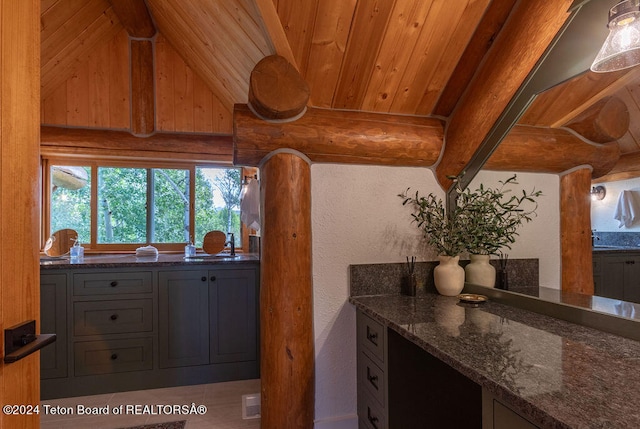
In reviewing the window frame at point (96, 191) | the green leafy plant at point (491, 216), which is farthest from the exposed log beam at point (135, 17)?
the green leafy plant at point (491, 216)

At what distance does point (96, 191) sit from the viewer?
3.67m

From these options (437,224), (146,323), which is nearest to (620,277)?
(437,224)

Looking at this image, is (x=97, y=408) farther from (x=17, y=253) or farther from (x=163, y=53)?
(x=163, y=53)

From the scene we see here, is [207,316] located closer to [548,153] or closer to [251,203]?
[251,203]

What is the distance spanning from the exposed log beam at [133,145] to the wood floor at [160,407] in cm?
234

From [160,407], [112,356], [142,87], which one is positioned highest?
[142,87]

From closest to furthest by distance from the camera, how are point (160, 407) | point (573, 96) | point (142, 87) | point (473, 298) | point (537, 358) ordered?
point (537, 358) < point (573, 96) < point (473, 298) < point (160, 407) < point (142, 87)

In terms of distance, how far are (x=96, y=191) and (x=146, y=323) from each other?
6.22 ft

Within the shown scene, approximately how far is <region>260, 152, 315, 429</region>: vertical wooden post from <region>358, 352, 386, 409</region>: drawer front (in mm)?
292

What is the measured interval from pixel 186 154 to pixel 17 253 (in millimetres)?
3111

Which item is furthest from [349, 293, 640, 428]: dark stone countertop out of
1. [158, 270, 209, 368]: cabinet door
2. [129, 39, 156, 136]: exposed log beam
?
[129, 39, 156, 136]: exposed log beam

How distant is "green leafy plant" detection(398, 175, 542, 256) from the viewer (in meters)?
1.76

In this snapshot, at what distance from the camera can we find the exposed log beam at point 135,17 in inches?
119

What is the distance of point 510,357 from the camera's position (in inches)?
39.2
